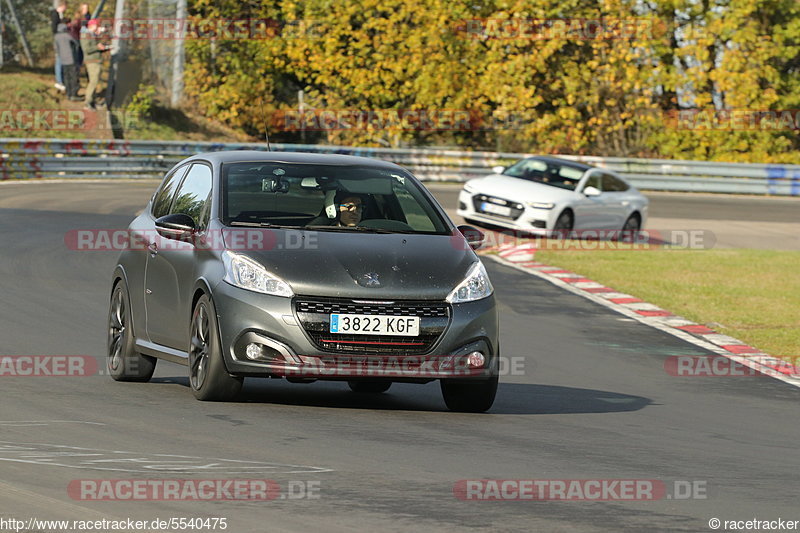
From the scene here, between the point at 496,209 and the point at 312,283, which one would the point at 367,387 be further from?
the point at 496,209

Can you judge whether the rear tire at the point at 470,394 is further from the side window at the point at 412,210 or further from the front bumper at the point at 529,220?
the front bumper at the point at 529,220

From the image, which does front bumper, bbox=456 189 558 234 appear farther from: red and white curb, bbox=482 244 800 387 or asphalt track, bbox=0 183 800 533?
asphalt track, bbox=0 183 800 533

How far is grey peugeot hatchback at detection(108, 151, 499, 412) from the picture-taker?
8719 mm

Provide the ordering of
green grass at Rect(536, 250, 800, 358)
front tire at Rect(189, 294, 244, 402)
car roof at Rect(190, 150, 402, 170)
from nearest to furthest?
front tire at Rect(189, 294, 244, 402) < car roof at Rect(190, 150, 402, 170) < green grass at Rect(536, 250, 800, 358)

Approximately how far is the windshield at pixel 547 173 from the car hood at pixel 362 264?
1832cm

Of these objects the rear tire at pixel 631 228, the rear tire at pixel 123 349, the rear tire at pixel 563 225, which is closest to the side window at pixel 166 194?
the rear tire at pixel 123 349

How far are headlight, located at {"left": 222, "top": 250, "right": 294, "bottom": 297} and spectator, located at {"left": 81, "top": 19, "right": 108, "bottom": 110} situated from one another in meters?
33.1

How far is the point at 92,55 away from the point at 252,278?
34.7 meters

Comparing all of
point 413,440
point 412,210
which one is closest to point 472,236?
point 412,210

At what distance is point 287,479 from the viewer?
21.5 feet

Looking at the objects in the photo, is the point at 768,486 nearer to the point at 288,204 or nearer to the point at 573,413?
the point at 573,413

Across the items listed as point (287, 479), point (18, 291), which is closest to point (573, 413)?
point (287, 479)

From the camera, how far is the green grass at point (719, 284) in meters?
16.8

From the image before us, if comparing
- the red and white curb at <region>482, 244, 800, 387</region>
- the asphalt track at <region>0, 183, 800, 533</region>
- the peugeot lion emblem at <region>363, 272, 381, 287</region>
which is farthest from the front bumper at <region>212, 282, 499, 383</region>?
the red and white curb at <region>482, 244, 800, 387</region>
